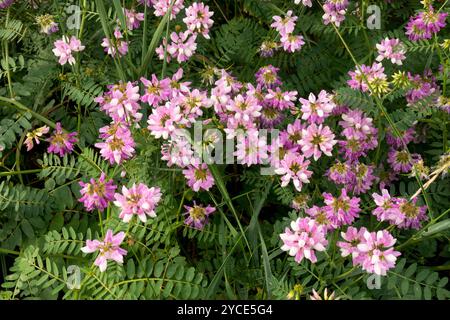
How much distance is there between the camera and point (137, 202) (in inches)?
59.4

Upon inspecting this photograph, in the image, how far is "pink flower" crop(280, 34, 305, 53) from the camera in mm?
2059

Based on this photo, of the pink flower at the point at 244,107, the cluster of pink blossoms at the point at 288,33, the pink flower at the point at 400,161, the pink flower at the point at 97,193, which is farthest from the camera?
the cluster of pink blossoms at the point at 288,33

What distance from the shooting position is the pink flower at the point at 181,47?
79.0 inches

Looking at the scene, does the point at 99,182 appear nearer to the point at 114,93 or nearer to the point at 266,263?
the point at 114,93

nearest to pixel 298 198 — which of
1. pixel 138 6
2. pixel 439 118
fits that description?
pixel 439 118

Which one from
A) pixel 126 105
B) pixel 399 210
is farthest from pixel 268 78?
pixel 399 210

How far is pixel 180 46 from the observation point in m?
2.02

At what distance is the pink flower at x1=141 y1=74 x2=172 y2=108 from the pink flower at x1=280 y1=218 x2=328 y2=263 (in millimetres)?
589

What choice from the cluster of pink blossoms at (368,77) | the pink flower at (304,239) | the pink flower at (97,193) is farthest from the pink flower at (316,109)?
the pink flower at (97,193)

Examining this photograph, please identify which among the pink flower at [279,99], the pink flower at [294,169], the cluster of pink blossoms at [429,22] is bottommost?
the pink flower at [294,169]

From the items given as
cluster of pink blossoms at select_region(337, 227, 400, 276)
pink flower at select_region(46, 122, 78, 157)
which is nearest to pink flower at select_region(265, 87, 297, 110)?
cluster of pink blossoms at select_region(337, 227, 400, 276)

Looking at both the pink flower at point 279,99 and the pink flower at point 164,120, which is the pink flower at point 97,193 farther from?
the pink flower at point 279,99

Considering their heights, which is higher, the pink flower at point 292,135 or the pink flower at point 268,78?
the pink flower at point 268,78

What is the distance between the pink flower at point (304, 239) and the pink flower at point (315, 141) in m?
0.25
